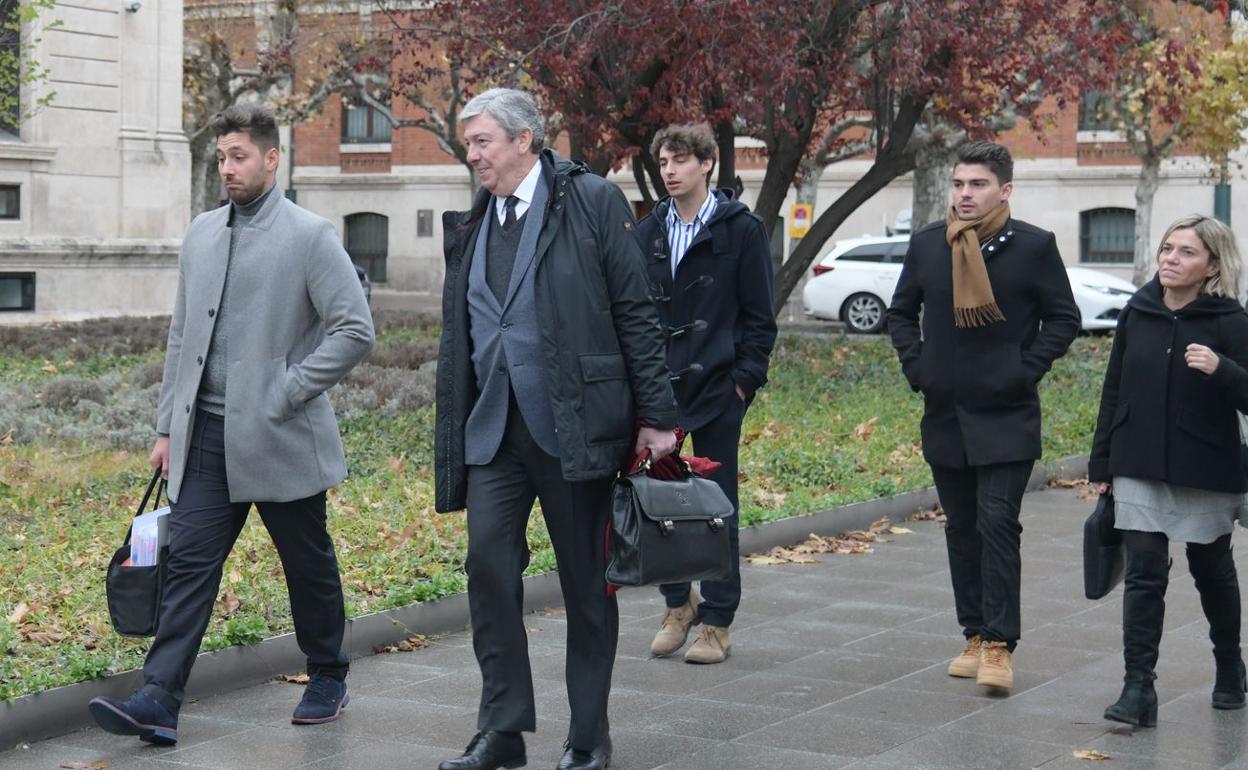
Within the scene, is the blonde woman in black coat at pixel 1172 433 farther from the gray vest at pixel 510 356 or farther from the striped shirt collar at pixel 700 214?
the gray vest at pixel 510 356

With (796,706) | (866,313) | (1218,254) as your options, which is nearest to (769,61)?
(1218,254)

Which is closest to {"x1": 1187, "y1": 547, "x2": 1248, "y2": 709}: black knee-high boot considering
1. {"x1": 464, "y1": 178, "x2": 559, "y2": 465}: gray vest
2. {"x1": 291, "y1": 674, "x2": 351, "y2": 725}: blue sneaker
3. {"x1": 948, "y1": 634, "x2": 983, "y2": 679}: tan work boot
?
{"x1": 948, "y1": 634, "x2": 983, "y2": 679}: tan work boot

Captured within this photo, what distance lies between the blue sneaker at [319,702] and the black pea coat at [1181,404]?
2808 millimetres

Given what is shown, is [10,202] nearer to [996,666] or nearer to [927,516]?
[927,516]

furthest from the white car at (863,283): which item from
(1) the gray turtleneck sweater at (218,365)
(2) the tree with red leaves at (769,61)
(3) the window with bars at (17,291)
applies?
(1) the gray turtleneck sweater at (218,365)

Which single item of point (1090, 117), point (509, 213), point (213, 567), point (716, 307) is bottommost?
point (213, 567)

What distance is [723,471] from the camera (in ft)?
23.4

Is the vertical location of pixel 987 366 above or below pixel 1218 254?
below

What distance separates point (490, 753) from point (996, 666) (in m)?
2.17

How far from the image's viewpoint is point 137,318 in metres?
21.7

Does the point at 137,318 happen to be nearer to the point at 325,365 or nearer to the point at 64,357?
the point at 64,357

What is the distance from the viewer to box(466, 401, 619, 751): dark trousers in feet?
17.5

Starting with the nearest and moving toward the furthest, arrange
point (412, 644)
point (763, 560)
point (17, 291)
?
1. point (412, 644)
2. point (763, 560)
3. point (17, 291)

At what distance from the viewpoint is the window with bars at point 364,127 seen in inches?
1870
